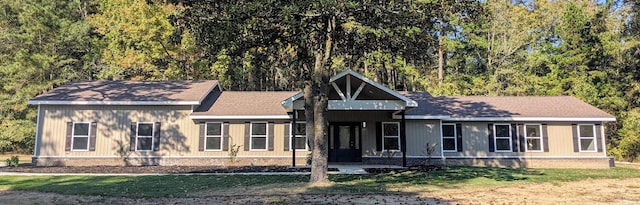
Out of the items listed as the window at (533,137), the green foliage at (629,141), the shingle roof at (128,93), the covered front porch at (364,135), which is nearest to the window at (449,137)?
the covered front porch at (364,135)

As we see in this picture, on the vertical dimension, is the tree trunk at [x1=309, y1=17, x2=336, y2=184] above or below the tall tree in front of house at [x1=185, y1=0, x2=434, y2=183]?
below

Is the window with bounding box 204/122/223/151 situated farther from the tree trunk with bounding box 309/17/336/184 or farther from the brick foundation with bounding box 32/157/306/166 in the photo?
the tree trunk with bounding box 309/17/336/184

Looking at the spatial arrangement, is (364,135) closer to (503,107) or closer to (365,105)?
(365,105)

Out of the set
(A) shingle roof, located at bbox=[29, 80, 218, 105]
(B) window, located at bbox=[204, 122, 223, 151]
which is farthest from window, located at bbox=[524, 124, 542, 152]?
(A) shingle roof, located at bbox=[29, 80, 218, 105]

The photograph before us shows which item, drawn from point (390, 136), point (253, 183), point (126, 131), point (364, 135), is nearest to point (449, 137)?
point (390, 136)

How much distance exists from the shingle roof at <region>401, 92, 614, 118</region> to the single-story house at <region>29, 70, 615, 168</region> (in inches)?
5.2

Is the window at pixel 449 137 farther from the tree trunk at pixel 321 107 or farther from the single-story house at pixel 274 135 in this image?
the tree trunk at pixel 321 107

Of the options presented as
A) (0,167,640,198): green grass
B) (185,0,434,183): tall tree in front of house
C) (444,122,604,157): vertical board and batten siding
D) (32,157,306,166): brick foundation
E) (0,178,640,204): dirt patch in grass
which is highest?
(185,0,434,183): tall tree in front of house

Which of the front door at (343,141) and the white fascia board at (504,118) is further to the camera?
the front door at (343,141)

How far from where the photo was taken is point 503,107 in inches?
797

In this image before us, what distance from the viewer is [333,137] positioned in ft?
62.8

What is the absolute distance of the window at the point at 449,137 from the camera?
18984 millimetres

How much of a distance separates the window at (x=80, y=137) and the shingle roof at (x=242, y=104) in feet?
15.5

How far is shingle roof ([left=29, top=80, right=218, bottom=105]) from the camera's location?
1838cm
